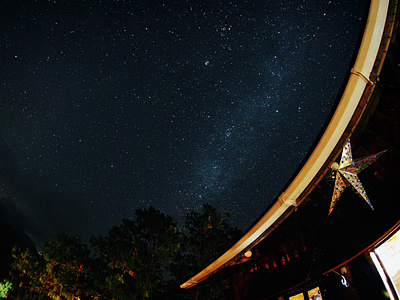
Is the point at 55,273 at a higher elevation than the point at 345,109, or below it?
higher

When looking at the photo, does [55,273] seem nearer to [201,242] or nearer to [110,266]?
[110,266]

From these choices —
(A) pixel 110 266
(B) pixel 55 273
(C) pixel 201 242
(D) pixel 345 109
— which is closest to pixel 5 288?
(B) pixel 55 273

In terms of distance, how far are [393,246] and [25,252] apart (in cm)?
1825

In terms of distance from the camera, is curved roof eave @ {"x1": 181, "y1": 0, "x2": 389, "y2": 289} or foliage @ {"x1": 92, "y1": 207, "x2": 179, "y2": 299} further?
foliage @ {"x1": 92, "y1": 207, "x2": 179, "y2": 299}

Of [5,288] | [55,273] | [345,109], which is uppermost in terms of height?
[55,273]

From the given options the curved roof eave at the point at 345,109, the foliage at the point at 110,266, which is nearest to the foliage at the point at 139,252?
the foliage at the point at 110,266

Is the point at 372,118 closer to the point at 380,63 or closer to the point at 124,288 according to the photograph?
the point at 380,63

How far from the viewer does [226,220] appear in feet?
60.2

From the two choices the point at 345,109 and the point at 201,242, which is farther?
the point at 201,242

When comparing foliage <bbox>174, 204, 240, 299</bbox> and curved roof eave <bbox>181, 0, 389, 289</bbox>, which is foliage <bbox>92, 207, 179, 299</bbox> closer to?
foliage <bbox>174, 204, 240, 299</bbox>

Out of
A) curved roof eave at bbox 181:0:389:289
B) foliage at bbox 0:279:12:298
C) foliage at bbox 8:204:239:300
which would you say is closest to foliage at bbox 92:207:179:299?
foliage at bbox 8:204:239:300

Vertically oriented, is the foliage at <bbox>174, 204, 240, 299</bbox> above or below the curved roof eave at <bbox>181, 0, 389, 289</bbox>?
above

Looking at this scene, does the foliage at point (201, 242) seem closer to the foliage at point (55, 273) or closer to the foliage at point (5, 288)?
the foliage at point (55, 273)

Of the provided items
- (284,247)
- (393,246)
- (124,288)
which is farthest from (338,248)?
(124,288)
